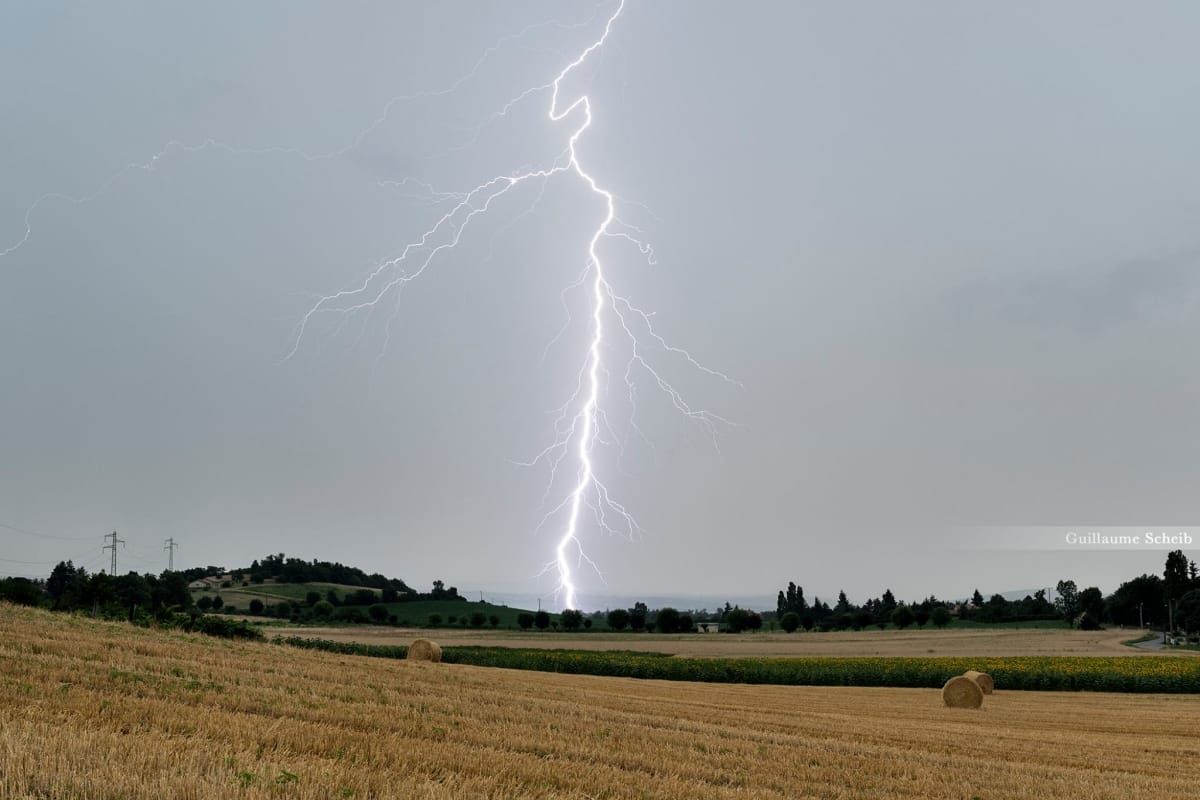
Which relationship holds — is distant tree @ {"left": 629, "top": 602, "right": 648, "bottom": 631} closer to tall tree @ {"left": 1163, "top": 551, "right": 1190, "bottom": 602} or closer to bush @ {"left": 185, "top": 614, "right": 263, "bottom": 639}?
tall tree @ {"left": 1163, "top": 551, "right": 1190, "bottom": 602}

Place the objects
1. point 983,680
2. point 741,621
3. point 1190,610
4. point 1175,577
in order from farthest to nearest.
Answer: point 741,621, point 1175,577, point 1190,610, point 983,680

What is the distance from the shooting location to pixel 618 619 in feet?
422

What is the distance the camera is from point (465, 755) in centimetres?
922

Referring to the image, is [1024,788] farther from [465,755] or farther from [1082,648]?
[1082,648]

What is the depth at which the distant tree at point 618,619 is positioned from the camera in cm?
12769

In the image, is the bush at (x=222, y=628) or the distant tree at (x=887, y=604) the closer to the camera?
the bush at (x=222, y=628)

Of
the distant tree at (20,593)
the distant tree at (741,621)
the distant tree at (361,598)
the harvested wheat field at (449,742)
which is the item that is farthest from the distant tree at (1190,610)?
the distant tree at (20,593)

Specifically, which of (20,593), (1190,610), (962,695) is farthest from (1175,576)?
(20,593)

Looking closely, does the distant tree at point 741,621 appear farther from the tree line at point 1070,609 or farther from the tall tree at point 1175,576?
the tall tree at point 1175,576

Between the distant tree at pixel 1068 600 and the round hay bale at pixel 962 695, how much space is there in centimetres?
13261

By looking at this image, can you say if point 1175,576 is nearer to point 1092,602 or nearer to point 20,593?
point 1092,602

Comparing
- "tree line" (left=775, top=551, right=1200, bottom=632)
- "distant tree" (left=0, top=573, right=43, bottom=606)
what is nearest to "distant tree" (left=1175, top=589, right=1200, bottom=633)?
"tree line" (left=775, top=551, right=1200, bottom=632)

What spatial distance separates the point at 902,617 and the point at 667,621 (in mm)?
39190

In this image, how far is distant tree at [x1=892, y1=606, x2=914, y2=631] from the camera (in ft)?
433
